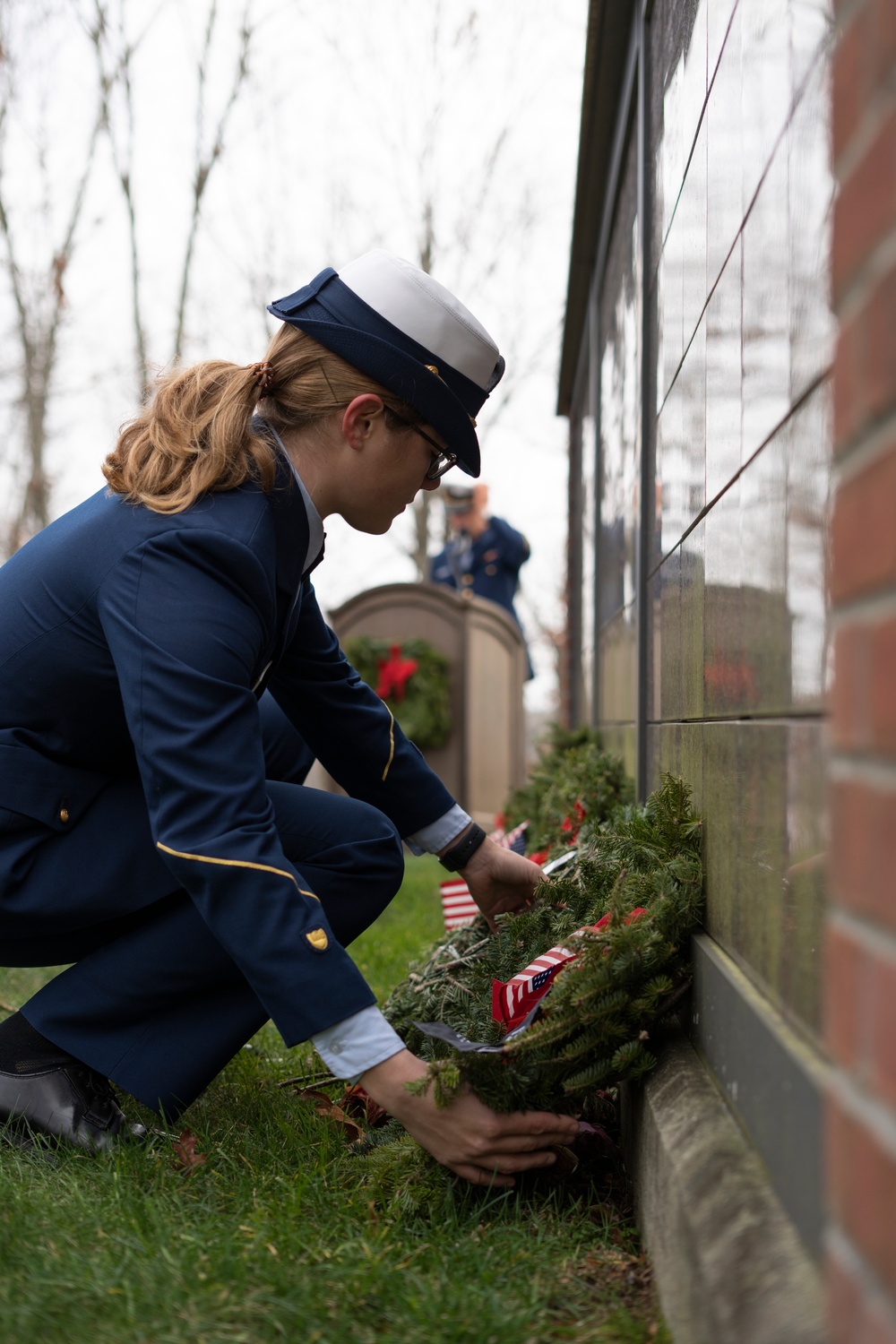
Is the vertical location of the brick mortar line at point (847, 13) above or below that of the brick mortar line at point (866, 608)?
above

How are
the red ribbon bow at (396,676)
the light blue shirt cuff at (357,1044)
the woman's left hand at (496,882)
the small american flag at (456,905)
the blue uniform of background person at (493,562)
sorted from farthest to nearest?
the blue uniform of background person at (493,562), the red ribbon bow at (396,676), the small american flag at (456,905), the woman's left hand at (496,882), the light blue shirt cuff at (357,1044)

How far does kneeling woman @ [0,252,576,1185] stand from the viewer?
182cm

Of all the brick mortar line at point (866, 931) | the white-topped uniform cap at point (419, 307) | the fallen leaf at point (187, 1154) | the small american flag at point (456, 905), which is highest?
the white-topped uniform cap at point (419, 307)

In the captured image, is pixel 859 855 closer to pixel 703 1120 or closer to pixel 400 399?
pixel 703 1120

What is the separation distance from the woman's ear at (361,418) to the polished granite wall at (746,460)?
0.55 m

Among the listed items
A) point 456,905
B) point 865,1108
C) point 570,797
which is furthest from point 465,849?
point 865,1108

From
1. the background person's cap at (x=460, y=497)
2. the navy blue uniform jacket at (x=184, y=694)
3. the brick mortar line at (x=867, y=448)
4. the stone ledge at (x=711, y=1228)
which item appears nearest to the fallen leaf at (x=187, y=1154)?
the navy blue uniform jacket at (x=184, y=694)

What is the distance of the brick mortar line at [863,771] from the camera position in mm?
767

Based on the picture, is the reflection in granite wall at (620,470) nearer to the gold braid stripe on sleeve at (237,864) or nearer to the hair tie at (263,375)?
the hair tie at (263,375)

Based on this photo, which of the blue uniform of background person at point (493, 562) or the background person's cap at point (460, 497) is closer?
the background person's cap at point (460, 497)

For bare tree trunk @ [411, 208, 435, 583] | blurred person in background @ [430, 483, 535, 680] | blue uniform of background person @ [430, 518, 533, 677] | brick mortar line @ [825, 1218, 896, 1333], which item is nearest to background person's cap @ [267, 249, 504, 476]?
brick mortar line @ [825, 1218, 896, 1333]

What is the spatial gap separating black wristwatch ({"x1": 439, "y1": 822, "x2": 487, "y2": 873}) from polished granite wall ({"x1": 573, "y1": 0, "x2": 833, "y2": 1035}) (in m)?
0.42

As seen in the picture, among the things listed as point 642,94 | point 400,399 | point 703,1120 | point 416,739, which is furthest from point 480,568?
point 703,1120

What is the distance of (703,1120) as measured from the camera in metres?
1.40
